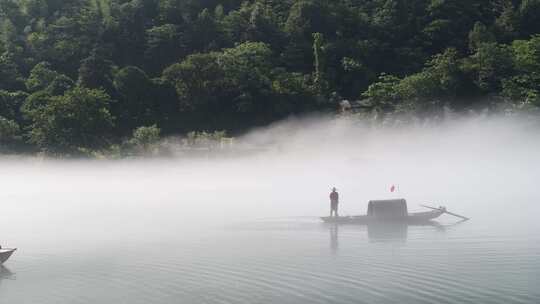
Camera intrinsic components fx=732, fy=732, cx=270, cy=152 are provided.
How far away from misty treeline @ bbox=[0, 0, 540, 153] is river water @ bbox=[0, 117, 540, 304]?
635 centimetres

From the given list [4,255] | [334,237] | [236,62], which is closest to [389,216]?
[334,237]

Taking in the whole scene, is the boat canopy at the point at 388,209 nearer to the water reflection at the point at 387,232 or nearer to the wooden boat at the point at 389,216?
the wooden boat at the point at 389,216

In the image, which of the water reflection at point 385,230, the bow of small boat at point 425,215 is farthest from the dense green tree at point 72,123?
the bow of small boat at point 425,215

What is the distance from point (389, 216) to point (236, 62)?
43.9 meters

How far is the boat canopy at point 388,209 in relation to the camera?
3588cm

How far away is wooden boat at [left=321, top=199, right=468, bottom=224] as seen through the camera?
35.8m

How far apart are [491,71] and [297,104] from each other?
64.0 ft

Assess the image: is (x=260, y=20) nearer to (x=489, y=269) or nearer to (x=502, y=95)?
(x=502, y=95)

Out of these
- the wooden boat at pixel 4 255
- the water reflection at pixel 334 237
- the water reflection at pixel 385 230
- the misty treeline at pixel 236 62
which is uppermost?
the misty treeline at pixel 236 62

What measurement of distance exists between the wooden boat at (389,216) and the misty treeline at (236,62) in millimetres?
34275

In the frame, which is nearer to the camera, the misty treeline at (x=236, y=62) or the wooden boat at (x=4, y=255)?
the wooden boat at (x=4, y=255)

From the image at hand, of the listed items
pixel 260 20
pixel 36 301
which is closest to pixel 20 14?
pixel 260 20

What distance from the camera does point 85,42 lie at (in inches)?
3369

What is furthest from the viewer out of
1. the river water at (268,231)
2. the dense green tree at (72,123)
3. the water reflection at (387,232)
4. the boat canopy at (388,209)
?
the dense green tree at (72,123)
